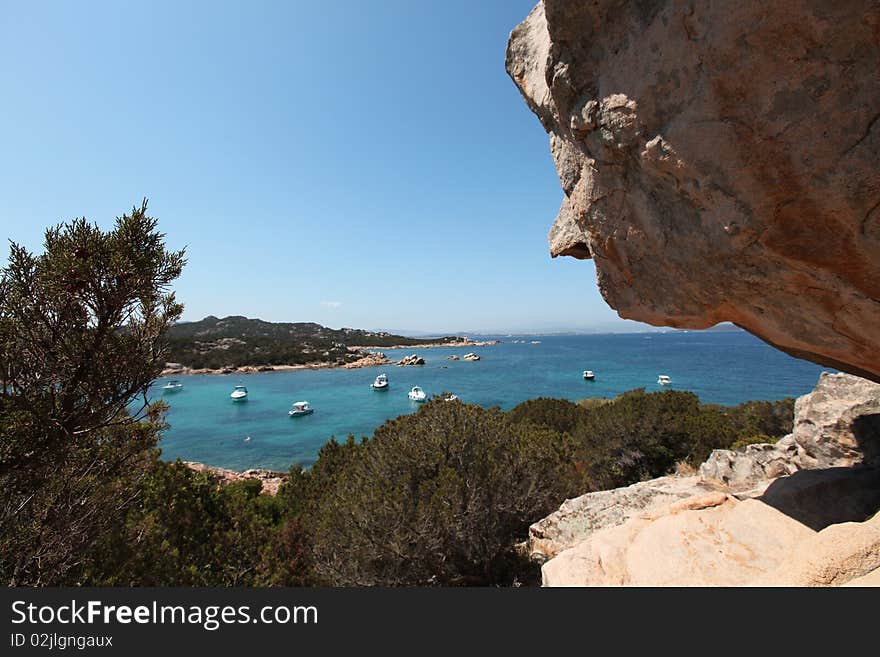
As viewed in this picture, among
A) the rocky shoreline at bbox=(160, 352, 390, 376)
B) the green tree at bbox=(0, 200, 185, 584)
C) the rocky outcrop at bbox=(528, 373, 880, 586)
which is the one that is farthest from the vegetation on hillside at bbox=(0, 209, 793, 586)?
the rocky shoreline at bbox=(160, 352, 390, 376)

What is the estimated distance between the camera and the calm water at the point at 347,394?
32.4 metres

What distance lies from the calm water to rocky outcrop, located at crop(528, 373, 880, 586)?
20.0 m

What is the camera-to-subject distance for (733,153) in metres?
2.78

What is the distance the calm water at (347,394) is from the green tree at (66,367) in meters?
14.4

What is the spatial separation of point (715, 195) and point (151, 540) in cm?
973

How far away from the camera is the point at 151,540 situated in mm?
6754

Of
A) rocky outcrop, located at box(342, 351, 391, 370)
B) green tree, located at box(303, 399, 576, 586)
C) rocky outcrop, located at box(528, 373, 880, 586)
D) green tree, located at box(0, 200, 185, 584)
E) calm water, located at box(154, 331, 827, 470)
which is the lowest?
calm water, located at box(154, 331, 827, 470)

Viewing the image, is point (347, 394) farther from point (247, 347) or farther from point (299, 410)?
point (247, 347)

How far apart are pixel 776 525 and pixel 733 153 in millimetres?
4233

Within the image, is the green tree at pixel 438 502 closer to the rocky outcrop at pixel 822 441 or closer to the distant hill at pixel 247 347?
the rocky outcrop at pixel 822 441

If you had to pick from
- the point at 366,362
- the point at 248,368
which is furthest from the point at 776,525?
the point at 366,362

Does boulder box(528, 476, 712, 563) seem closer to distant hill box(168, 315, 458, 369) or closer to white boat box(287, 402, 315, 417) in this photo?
white boat box(287, 402, 315, 417)

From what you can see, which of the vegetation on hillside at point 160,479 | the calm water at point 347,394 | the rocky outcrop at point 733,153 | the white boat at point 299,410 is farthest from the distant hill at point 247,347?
the rocky outcrop at point 733,153

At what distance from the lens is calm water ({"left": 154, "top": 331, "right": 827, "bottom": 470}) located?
106 ft
